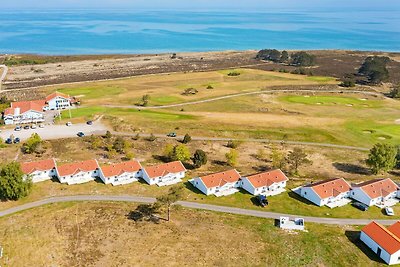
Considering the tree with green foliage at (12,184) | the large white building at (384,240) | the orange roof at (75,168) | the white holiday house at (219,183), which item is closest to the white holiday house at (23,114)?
the orange roof at (75,168)

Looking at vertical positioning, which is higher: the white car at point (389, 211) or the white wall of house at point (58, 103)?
the white wall of house at point (58, 103)

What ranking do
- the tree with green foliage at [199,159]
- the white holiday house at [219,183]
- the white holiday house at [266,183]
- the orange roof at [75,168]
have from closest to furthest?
1. the white holiday house at [219,183]
2. the white holiday house at [266,183]
3. the orange roof at [75,168]
4. the tree with green foliage at [199,159]

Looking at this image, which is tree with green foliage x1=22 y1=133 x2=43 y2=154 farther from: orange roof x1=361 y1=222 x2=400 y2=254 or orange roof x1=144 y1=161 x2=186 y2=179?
orange roof x1=361 y1=222 x2=400 y2=254

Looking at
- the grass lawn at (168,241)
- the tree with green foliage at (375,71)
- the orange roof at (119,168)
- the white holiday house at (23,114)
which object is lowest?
the grass lawn at (168,241)

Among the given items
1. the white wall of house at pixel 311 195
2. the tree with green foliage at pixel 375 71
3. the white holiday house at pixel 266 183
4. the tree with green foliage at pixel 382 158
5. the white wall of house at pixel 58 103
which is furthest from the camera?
the tree with green foliage at pixel 375 71

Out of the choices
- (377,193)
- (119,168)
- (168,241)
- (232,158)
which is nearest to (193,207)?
(168,241)

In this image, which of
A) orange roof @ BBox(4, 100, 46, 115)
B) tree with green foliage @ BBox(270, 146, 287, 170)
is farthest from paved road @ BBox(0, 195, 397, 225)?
orange roof @ BBox(4, 100, 46, 115)

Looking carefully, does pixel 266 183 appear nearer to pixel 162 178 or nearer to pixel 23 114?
pixel 162 178

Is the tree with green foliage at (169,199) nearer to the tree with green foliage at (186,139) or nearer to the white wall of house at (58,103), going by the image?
the tree with green foliage at (186,139)
